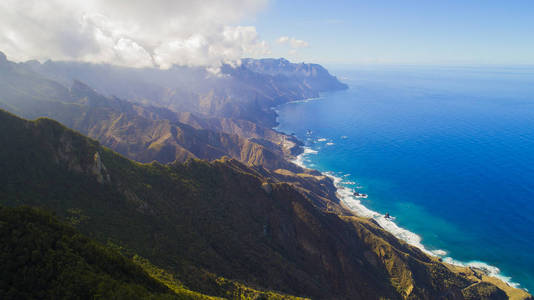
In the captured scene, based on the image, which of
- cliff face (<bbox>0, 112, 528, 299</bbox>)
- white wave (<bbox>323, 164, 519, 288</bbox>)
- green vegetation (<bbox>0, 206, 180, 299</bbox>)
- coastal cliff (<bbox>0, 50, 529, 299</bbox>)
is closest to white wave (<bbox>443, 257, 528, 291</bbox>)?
white wave (<bbox>323, 164, 519, 288</bbox>)

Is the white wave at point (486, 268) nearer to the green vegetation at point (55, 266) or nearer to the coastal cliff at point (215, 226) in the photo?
the coastal cliff at point (215, 226)

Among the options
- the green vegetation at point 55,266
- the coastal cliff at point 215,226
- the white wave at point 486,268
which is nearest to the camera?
the green vegetation at point 55,266

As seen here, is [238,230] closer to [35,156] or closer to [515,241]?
[35,156]

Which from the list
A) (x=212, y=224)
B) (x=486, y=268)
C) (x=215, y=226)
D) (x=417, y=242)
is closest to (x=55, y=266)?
(x=212, y=224)

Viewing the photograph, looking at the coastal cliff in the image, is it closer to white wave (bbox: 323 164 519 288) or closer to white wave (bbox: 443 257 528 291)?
white wave (bbox: 443 257 528 291)

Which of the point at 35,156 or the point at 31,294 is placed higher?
the point at 35,156

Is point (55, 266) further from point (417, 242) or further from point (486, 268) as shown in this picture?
point (486, 268)

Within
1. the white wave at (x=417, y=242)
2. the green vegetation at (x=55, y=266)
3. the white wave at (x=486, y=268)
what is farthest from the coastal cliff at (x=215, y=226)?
the green vegetation at (x=55, y=266)

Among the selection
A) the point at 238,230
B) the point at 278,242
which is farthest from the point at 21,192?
the point at 278,242
